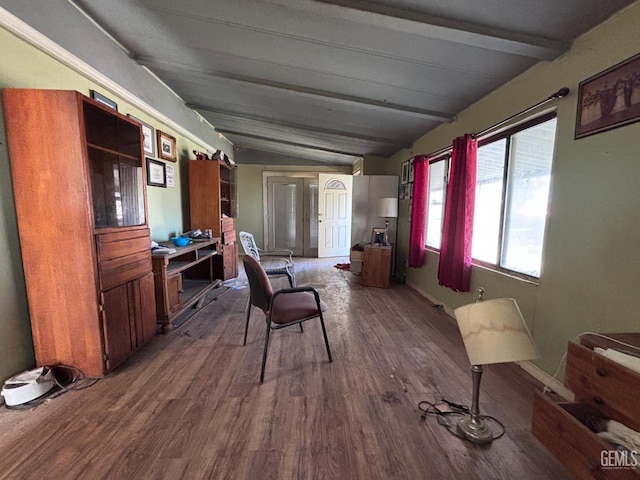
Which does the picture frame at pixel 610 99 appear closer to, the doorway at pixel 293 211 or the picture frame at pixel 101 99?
the picture frame at pixel 101 99

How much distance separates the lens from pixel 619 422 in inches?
33.1

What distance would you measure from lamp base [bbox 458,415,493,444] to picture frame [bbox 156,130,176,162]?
148 inches

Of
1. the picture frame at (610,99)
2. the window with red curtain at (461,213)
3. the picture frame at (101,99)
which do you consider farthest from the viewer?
the window with red curtain at (461,213)

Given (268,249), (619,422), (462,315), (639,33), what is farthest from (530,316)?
(268,249)

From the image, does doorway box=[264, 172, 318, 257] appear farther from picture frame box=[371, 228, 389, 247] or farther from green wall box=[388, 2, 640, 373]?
green wall box=[388, 2, 640, 373]

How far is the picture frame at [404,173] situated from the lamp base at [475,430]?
11.8 ft

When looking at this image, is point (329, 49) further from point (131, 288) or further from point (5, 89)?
point (131, 288)

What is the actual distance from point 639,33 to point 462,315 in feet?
5.39

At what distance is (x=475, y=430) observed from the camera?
1413mm

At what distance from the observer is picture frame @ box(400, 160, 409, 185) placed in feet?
14.5

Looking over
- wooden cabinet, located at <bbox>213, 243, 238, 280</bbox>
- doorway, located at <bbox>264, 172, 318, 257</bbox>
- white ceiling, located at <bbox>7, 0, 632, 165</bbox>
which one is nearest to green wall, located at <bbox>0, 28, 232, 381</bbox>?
white ceiling, located at <bbox>7, 0, 632, 165</bbox>

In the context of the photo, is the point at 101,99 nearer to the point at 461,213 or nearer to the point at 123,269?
the point at 123,269

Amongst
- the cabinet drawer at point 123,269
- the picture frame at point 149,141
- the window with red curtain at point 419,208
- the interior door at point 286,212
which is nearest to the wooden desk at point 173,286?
the cabinet drawer at point 123,269

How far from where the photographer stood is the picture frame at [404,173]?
4430mm
